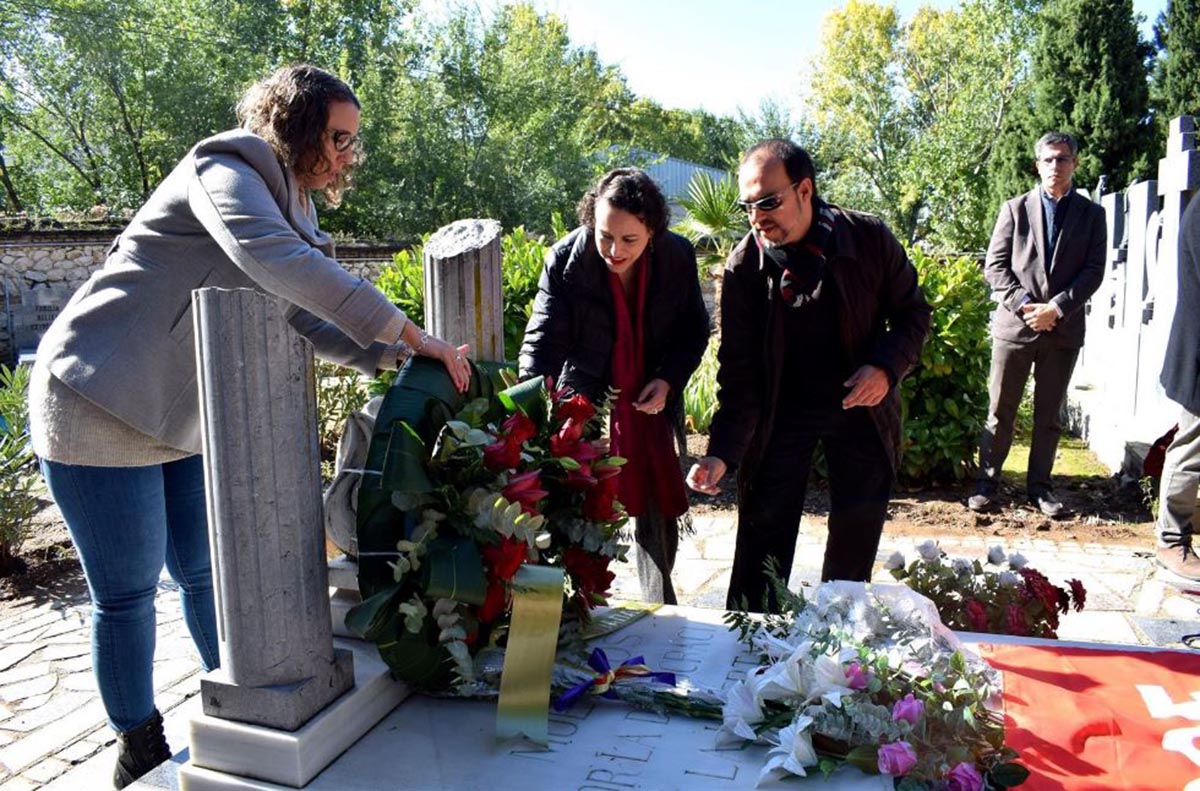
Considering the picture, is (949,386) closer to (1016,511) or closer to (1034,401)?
(1034,401)

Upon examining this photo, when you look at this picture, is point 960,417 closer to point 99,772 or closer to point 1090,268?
point 1090,268

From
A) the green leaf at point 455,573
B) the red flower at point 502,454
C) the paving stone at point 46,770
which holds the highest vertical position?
the red flower at point 502,454

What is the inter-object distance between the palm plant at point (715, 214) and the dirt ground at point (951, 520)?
2554 millimetres

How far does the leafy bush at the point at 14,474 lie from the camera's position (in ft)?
15.6

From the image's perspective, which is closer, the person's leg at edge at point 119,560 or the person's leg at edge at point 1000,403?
the person's leg at edge at point 119,560

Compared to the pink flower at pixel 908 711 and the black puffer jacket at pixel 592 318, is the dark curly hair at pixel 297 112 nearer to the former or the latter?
the black puffer jacket at pixel 592 318

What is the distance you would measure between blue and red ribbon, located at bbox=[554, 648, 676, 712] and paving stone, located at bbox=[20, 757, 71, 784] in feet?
5.64

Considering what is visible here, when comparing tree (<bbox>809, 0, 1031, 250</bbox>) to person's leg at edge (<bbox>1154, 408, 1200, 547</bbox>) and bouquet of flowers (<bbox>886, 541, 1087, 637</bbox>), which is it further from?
bouquet of flowers (<bbox>886, 541, 1087, 637</bbox>)

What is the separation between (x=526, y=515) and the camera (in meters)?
2.00

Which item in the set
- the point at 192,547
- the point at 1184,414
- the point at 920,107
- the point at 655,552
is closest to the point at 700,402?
the point at 1184,414

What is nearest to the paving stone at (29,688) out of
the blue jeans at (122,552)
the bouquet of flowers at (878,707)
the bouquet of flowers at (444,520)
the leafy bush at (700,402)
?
the blue jeans at (122,552)

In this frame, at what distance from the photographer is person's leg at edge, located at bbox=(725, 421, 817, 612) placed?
10.2 feet

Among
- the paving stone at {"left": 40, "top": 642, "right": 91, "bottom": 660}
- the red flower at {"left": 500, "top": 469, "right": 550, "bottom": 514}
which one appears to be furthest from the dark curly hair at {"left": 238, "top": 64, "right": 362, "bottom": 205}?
the paving stone at {"left": 40, "top": 642, "right": 91, "bottom": 660}

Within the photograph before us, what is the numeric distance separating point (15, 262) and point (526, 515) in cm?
1537
